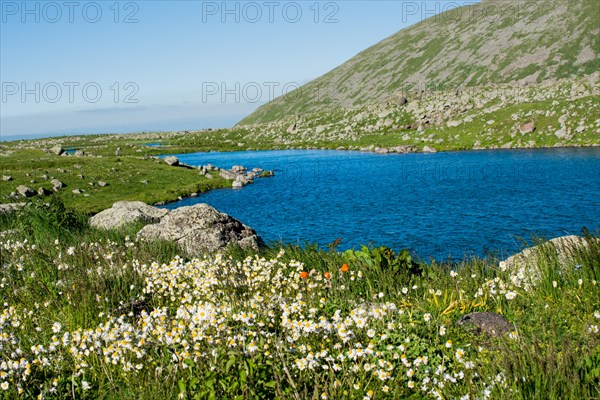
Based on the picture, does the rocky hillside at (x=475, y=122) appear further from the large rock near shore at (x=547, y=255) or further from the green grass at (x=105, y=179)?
the large rock near shore at (x=547, y=255)

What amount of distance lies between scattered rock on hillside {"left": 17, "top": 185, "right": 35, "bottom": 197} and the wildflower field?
4926 cm

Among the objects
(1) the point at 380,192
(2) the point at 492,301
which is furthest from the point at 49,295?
(1) the point at 380,192

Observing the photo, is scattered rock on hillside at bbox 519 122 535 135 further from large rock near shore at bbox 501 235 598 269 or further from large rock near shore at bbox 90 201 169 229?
large rock near shore at bbox 501 235 598 269

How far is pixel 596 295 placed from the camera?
9.55 metres

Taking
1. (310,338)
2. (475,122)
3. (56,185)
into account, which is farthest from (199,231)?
(475,122)

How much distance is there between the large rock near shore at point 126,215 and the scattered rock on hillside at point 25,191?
34.5 m

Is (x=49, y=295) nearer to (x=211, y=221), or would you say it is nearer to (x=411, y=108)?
(x=211, y=221)

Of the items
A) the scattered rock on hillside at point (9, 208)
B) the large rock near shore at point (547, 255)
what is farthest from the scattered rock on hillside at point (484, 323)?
the scattered rock on hillside at point (9, 208)

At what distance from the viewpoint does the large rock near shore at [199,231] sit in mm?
20359

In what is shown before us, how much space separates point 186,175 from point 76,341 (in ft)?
241

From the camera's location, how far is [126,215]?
26.5 meters

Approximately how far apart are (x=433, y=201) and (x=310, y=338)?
46.2m

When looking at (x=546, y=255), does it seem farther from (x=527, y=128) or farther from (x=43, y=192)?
(x=527, y=128)

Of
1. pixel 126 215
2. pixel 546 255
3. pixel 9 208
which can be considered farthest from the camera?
pixel 9 208
